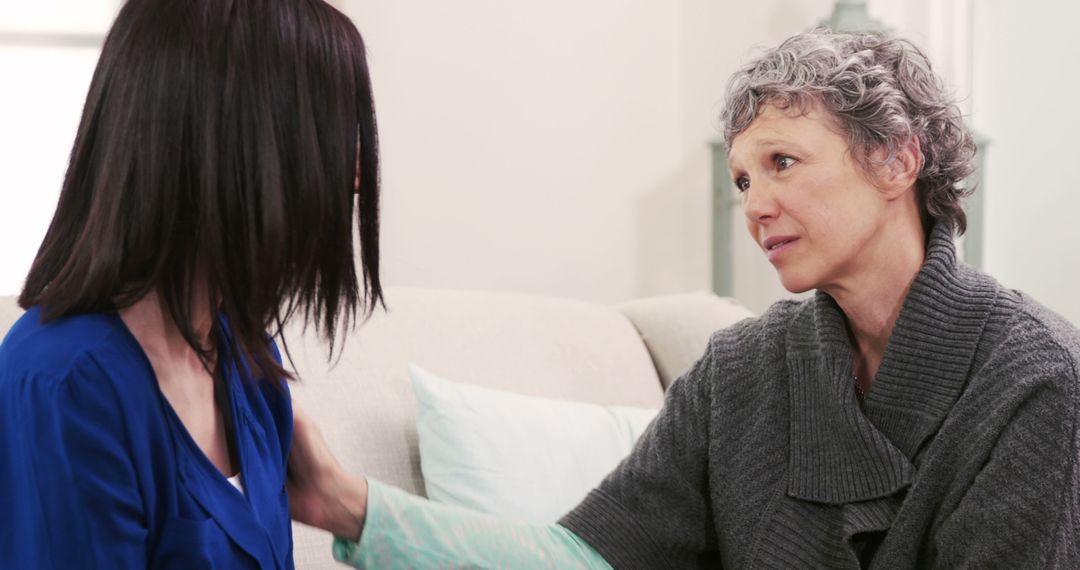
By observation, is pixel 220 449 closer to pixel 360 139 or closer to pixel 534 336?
pixel 360 139

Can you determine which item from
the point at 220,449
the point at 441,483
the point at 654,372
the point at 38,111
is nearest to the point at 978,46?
the point at 654,372

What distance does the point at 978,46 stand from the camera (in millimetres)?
3195

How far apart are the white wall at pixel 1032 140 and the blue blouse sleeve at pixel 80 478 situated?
265cm

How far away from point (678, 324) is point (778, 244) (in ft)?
2.67

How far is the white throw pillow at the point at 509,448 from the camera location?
179 centimetres

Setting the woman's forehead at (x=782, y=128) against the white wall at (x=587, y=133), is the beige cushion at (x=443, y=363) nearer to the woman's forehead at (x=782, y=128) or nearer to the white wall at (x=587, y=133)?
the woman's forehead at (x=782, y=128)

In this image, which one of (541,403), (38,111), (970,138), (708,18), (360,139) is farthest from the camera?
(708,18)

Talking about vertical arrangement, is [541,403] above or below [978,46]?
below

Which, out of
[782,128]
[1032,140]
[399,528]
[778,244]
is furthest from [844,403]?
[1032,140]

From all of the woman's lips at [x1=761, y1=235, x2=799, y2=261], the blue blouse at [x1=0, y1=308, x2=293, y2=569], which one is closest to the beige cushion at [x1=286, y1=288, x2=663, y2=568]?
the woman's lips at [x1=761, y1=235, x2=799, y2=261]

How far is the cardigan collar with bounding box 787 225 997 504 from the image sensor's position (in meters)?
1.38

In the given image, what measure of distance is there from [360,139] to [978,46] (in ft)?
8.39

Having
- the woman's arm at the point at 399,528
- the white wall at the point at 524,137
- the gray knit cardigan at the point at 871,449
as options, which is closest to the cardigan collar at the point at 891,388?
the gray knit cardigan at the point at 871,449

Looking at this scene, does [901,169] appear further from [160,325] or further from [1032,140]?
[1032,140]
